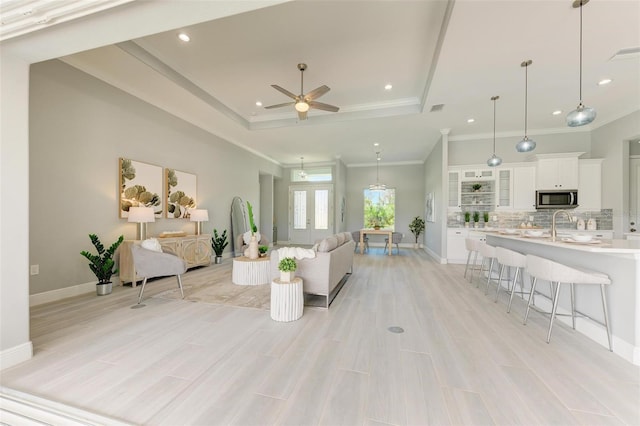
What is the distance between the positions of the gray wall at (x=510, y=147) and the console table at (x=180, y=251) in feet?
21.3

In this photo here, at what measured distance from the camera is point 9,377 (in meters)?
1.80

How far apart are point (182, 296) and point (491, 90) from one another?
232 inches

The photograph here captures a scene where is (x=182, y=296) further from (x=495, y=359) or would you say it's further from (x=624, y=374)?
(x=624, y=374)

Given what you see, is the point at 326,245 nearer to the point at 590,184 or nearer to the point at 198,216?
the point at 198,216

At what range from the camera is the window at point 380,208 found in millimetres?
9836

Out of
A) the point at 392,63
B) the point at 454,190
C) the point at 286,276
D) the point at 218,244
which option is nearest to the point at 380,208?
the point at 454,190

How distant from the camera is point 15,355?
1958 millimetres

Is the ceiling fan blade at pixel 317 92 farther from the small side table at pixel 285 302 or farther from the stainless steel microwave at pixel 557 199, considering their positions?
the stainless steel microwave at pixel 557 199

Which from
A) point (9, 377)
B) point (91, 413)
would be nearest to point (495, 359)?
point (91, 413)

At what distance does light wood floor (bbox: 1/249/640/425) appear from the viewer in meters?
1.50

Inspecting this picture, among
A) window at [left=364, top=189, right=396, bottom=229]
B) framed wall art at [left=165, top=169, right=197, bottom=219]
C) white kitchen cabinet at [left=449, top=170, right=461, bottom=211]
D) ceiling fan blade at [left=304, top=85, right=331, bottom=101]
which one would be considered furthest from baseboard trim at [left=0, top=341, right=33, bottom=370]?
window at [left=364, top=189, right=396, bottom=229]

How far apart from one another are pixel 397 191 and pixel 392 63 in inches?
253

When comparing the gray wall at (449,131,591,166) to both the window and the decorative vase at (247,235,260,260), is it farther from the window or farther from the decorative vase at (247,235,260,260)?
the decorative vase at (247,235,260,260)

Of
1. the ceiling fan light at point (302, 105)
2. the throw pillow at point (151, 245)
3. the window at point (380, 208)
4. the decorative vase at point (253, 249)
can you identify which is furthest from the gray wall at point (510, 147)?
the throw pillow at point (151, 245)
